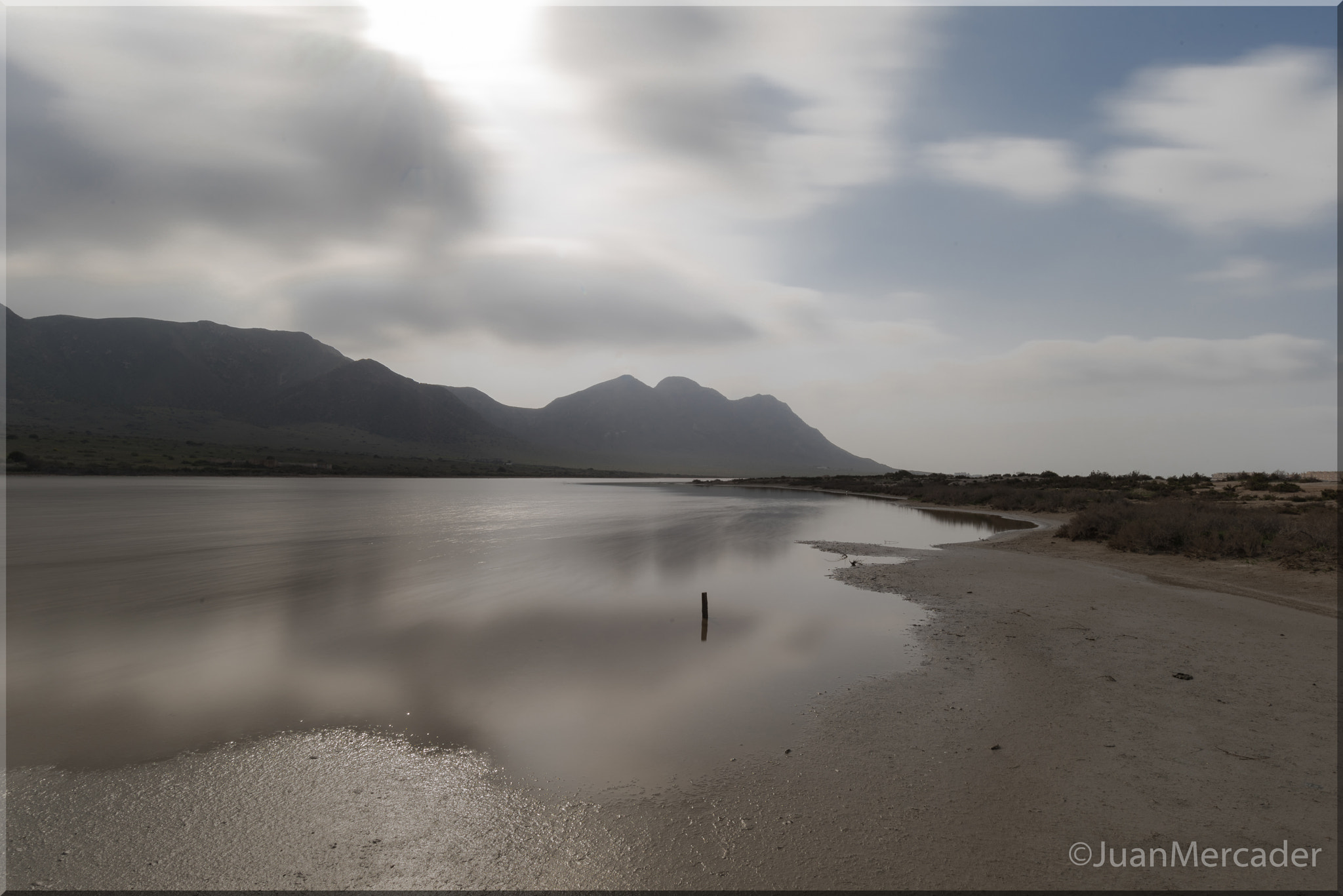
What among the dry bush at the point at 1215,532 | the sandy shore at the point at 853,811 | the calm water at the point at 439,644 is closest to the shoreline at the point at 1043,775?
the sandy shore at the point at 853,811

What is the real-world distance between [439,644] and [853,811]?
969cm

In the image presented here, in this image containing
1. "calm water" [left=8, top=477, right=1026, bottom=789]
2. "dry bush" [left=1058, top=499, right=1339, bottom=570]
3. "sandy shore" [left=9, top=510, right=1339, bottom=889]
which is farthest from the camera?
"dry bush" [left=1058, top=499, right=1339, bottom=570]

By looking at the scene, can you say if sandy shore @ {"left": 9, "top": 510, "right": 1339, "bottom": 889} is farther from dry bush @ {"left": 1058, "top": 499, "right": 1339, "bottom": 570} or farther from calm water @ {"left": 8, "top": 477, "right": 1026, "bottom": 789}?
dry bush @ {"left": 1058, "top": 499, "right": 1339, "bottom": 570}

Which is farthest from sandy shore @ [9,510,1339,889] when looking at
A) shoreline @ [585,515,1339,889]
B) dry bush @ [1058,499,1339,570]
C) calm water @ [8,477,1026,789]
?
dry bush @ [1058,499,1339,570]

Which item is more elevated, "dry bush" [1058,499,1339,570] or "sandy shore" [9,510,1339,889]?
"dry bush" [1058,499,1339,570]

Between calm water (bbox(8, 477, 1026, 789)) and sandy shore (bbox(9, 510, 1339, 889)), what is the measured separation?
92 centimetres

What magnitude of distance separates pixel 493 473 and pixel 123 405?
9927 cm

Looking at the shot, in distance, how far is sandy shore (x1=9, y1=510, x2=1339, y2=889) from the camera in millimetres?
5031

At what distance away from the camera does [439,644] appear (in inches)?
505

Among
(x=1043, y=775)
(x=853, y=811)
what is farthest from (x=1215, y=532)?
(x=853, y=811)

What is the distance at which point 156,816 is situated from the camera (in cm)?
591

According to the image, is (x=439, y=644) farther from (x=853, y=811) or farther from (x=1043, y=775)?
(x=1043, y=775)

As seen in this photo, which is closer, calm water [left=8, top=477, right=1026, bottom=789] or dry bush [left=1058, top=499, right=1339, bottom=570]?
calm water [left=8, top=477, right=1026, bottom=789]

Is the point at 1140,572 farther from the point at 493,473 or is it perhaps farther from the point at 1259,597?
the point at 493,473
